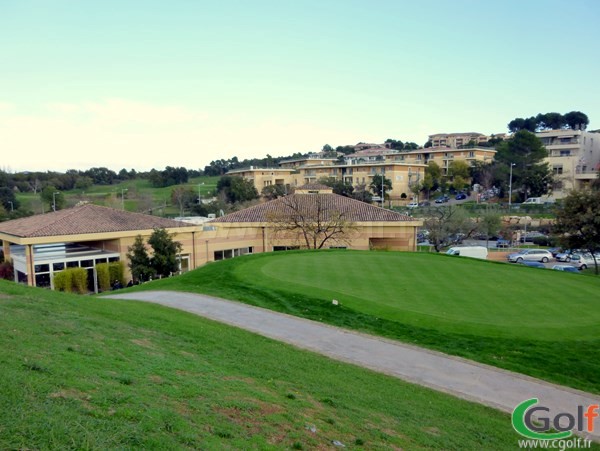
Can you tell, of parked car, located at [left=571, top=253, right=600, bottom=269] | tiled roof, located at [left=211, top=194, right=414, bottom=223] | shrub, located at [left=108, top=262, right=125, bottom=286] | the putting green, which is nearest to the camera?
the putting green

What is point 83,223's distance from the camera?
34.3m

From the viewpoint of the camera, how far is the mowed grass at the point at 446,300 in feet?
41.2

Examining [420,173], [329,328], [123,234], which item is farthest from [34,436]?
[420,173]

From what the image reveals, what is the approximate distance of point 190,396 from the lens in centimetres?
701

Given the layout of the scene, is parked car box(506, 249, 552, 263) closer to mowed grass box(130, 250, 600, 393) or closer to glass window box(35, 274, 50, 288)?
mowed grass box(130, 250, 600, 393)

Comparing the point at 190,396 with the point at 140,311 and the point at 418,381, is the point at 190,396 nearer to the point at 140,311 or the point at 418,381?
the point at 418,381

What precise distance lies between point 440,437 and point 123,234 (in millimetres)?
30806

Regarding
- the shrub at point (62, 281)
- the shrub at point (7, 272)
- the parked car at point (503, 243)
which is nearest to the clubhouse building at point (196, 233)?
the shrub at point (7, 272)

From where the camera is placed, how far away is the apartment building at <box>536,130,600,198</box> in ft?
242

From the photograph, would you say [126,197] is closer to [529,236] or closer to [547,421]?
[529,236]

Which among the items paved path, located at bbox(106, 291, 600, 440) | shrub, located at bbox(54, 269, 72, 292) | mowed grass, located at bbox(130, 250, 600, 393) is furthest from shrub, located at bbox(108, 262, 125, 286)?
paved path, located at bbox(106, 291, 600, 440)

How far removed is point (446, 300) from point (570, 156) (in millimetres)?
77355

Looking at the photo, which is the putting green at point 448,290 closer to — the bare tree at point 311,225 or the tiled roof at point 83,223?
the bare tree at point 311,225

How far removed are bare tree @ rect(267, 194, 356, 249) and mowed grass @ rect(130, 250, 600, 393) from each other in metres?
12.4
